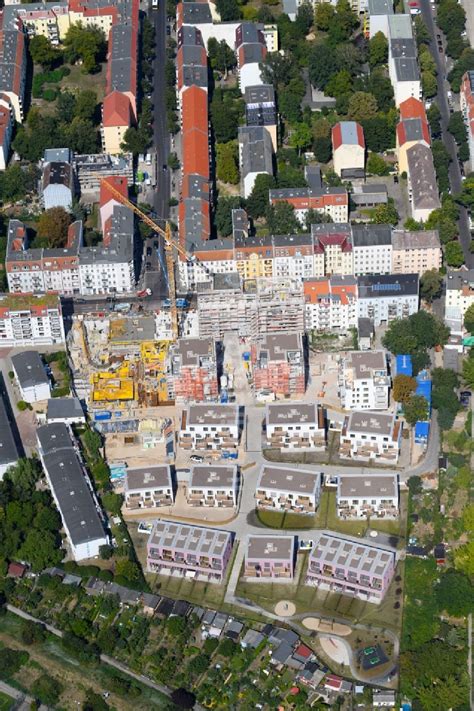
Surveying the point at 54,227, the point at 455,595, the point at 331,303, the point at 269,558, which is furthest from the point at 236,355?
the point at 455,595

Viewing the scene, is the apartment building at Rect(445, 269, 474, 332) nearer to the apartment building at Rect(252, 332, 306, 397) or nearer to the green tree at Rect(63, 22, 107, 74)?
the apartment building at Rect(252, 332, 306, 397)

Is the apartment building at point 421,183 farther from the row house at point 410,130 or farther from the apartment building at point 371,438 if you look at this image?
the apartment building at point 371,438

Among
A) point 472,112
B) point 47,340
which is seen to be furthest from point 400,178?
point 47,340

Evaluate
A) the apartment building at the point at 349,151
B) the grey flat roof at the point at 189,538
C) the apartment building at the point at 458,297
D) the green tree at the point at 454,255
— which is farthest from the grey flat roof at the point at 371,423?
the apartment building at the point at 349,151

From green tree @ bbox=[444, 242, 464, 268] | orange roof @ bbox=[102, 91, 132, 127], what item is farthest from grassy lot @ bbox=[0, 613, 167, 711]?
orange roof @ bbox=[102, 91, 132, 127]

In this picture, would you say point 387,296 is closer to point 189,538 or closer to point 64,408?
point 64,408

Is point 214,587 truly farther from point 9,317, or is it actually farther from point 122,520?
point 9,317

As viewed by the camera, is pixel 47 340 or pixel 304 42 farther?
pixel 304 42
